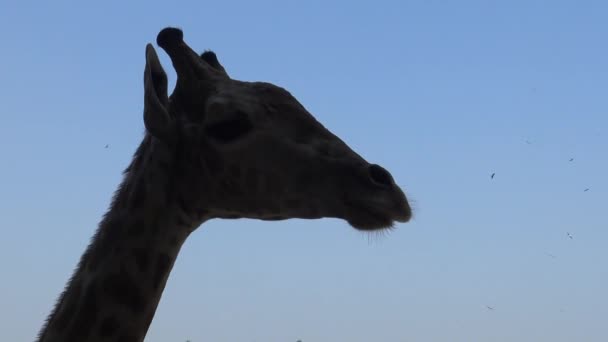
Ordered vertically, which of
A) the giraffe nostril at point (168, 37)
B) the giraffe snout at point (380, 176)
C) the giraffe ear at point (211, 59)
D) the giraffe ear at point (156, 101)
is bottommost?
the giraffe snout at point (380, 176)

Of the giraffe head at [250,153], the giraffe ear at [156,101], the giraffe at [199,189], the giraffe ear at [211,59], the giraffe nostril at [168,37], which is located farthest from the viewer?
the giraffe ear at [211,59]

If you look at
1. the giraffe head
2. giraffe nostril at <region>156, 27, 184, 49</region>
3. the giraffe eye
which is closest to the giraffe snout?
the giraffe head

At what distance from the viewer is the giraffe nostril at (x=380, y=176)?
8375 mm

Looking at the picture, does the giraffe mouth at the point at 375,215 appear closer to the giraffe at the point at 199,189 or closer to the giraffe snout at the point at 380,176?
the giraffe at the point at 199,189

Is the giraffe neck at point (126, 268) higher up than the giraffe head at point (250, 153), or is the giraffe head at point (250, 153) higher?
the giraffe head at point (250, 153)

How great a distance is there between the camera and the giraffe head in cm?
873

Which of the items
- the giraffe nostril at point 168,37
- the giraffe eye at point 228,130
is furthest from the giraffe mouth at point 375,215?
the giraffe nostril at point 168,37

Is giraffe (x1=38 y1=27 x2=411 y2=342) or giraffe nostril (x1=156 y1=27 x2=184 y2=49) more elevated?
giraffe nostril (x1=156 y1=27 x2=184 y2=49)

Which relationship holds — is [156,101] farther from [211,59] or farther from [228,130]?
[211,59]

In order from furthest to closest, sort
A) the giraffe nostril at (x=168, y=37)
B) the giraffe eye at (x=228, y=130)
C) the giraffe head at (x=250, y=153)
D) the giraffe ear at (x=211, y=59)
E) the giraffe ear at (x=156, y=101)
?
the giraffe ear at (x=211, y=59) → the giraffe nostril at (x=168, y=37) → the giraffe eye at (x=228, y=130) → the giraffe ear at (x=156, y=101) → the giraffe head at (x=250, y=153)

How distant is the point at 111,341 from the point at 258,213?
1835 mm

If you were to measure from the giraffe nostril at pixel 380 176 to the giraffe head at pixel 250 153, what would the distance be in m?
0.15

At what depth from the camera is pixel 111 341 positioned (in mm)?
8406

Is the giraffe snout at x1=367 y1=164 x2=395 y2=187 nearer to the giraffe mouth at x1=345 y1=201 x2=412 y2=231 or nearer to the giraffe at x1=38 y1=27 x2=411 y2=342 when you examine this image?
the giraffe at x1=38 y1=27 x2=411 y2=342
